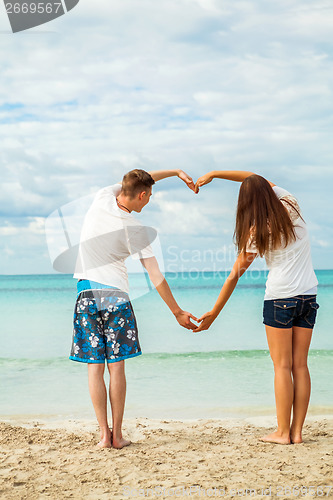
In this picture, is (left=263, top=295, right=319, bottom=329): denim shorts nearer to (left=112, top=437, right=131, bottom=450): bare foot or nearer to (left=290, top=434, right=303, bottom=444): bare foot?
(left=290, top=434, right=303, bottom=444): bare foot

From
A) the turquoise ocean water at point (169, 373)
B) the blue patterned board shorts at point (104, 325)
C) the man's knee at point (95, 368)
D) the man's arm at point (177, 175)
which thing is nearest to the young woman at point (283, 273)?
the man's arm at point (177, 175)

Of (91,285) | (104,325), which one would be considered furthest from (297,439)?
(91,285)

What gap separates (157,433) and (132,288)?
1135mm

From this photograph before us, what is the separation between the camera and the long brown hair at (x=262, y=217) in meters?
3.12

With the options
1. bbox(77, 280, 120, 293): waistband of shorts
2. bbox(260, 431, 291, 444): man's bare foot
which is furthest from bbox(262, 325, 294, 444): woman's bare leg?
bbox(77, 280, 120, 293): waistband of shorts

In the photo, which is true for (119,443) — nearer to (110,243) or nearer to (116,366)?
(116,366)

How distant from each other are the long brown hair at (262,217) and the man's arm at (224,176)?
9.9 inches

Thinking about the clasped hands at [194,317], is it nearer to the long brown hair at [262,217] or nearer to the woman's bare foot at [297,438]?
the long brown hair at [262,217]

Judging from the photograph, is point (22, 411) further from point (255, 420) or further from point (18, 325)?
point (18, 325)

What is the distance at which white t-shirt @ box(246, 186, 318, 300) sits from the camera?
3.17 m

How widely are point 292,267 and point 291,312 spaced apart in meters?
0.29

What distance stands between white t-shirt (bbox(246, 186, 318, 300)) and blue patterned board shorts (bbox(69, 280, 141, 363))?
947 mm

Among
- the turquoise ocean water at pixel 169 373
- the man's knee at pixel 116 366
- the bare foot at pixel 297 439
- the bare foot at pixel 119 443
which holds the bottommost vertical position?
the turquoise ocean water at pixel 169 373

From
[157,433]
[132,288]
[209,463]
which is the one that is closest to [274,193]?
[132,288]
